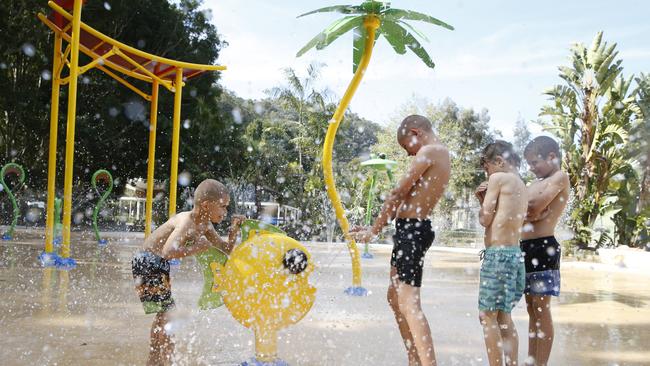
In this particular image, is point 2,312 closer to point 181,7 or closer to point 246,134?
point 181,7

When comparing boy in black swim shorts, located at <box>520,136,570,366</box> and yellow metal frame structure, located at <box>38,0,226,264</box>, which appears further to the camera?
yellow metal frame structure, located at <box>38,0,226,264</box>

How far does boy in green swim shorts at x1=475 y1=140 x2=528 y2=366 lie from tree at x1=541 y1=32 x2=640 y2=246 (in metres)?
15.1

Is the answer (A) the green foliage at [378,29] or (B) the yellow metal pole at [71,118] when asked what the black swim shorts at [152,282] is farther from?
(B) the yellow metal pole at [71,118]

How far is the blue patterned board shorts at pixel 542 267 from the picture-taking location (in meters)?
3.16

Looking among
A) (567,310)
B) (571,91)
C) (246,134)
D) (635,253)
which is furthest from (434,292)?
(246,134)

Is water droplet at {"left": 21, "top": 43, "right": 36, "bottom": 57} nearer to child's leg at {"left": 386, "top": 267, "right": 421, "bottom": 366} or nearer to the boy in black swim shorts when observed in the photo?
child's leg at {"left": 386, "top": 267, "right": 421, "bottom": 366}

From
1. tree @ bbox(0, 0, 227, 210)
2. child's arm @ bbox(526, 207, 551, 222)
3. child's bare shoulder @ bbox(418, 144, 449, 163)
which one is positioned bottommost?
child's arm @ bbox(526, 207, 551, 222)

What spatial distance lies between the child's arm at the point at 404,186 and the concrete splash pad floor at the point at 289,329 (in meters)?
0.92

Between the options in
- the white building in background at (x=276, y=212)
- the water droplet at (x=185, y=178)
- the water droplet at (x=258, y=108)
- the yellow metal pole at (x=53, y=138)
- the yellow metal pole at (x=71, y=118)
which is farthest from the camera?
the water droplet at (x=258, y=108)

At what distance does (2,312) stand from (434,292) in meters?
4.85

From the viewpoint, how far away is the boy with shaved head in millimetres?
2938

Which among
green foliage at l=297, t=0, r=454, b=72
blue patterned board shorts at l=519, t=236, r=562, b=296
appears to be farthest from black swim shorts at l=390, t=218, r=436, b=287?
green foliage at l=297, t=0, r=454, b=72

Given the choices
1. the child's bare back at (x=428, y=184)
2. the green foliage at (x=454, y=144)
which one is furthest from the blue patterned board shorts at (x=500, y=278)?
the green foliage at (x=454, y=144)

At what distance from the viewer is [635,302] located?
22.9ft
